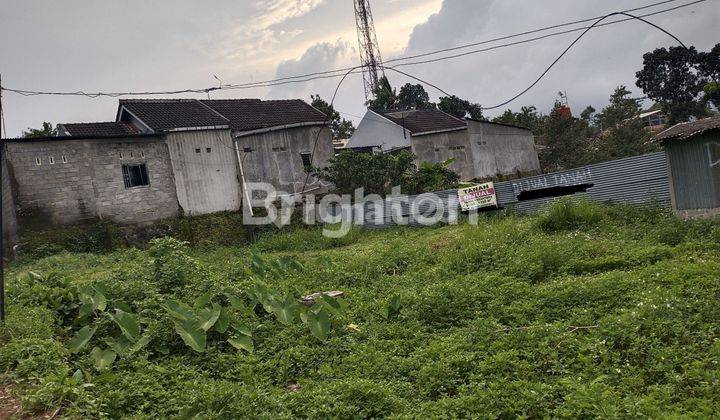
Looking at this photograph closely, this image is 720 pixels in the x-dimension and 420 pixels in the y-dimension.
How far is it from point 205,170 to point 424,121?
455 inches

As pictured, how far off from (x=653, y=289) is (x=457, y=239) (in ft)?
19.8

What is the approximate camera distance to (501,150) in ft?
95.5

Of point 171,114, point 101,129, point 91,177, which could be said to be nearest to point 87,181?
point 91,177

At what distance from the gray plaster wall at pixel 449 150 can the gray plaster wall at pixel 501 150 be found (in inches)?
14.6

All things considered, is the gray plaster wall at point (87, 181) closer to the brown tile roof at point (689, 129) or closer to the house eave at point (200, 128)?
the house eave at point (200, 128)

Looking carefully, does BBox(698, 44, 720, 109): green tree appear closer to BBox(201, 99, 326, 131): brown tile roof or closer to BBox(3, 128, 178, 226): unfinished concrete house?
BBox(201, 99, 326, 131): brown tile roof

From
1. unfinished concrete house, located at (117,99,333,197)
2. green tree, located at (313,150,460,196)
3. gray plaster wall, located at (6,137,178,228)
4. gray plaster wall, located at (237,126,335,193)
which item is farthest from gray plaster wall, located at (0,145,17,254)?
green tree, located at (313,150,460,196)

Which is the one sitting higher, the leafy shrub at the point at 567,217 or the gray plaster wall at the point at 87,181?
the gray plaster wall at the point at 87,181

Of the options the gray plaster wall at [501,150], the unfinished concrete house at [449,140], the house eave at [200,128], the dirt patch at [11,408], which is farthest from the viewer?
the gray plaster wall at [501,150]

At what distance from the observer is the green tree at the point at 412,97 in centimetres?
4756

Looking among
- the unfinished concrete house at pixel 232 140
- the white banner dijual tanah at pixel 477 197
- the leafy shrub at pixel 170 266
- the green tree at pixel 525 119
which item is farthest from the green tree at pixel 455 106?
the leafy shrub at pixel 170 266

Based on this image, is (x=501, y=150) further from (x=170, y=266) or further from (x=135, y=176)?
(x=170, y=266)

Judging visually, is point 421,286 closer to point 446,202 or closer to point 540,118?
point 446,202

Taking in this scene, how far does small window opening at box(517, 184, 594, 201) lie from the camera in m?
14.4
